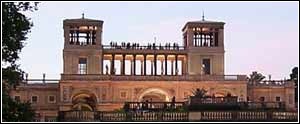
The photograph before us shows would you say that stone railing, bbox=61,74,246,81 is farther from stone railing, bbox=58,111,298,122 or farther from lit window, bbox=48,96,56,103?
stone railing, bbox=58,111,298,122

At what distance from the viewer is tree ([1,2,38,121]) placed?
67.2ft

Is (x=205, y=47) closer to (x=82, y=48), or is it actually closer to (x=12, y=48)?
(x=82, y=48)

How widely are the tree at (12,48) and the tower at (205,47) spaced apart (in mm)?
35842

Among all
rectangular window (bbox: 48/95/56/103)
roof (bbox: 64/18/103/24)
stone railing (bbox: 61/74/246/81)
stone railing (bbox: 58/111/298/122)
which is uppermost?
roof (bbox: 64/18/103/24)

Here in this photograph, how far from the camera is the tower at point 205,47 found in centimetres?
5728

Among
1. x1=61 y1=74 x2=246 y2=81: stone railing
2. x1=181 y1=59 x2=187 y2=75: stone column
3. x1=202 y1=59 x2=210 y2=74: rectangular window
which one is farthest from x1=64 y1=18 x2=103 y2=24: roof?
x1=202 y1=59 x2=210 y2=74: rectangular window

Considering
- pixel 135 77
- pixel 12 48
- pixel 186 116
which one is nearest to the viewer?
pixel 12 48

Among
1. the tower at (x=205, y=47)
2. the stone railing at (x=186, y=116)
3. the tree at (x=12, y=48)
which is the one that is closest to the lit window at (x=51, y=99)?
the tower at (x=205, y=47)

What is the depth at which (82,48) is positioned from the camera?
5672 cm

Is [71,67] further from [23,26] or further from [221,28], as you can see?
[23,26]

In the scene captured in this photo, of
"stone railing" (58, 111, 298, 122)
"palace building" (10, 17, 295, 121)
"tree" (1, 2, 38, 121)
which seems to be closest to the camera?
"tree" (1, 2, 38, 121)

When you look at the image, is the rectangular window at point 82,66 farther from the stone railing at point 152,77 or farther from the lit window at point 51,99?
the lit window at point 51,99

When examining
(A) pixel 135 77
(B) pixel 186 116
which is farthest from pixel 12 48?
(A) pixel 135 77

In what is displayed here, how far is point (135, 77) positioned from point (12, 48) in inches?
1327
